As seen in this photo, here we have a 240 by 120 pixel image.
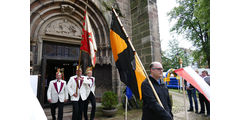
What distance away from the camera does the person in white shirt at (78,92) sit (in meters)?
3.89

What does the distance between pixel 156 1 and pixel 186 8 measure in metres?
11.0

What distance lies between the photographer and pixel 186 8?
14891 mm

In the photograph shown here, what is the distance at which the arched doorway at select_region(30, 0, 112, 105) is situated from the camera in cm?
480

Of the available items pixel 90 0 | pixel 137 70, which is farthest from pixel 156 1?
pixel 137 70

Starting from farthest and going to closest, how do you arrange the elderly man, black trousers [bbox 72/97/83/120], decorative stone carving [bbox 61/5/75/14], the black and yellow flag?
decorative stone carving [bbox 61/5/75/14] → black trousers [bbox 72/97/83/120] → the black and yellow flag → the elderly man

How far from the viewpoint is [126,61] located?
6.90ft

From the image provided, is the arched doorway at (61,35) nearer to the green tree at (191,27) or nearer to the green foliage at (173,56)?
the green tree at (191,27)

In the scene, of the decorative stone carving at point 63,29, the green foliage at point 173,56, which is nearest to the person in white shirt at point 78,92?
the decorative stone carving at point 63,29

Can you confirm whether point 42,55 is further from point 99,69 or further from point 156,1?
point 156,1

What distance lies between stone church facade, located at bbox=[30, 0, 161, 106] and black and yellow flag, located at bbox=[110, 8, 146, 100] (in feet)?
11.8

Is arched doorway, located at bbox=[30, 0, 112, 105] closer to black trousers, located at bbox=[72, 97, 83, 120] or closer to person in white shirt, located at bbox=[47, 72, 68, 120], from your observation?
person in white shirt, located at bbox=[47, 72, 68, 120]

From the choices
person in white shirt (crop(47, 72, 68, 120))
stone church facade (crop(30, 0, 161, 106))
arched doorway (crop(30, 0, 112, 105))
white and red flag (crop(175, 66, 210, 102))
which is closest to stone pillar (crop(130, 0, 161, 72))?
stone church facade (crop(30, 0, 161, 106))

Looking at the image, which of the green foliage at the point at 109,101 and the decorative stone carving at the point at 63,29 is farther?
the decorative stone carving at the point at 63,29

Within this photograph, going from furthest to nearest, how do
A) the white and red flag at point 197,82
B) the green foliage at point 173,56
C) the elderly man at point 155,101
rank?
the green foliage at point 173,56, the white and red flag at point 197,82, the elderly man at point 155,101
